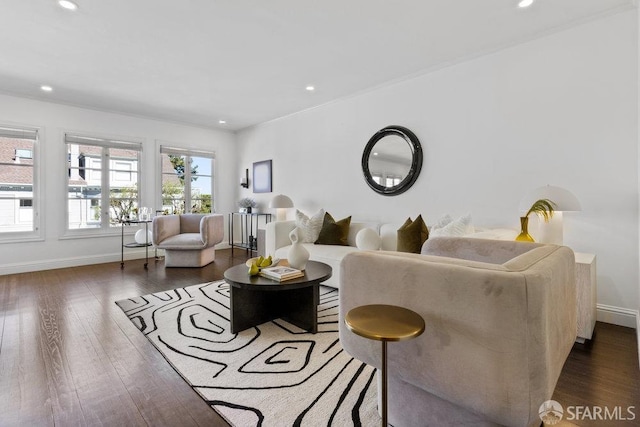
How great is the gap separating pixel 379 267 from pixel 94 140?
18.5 feet

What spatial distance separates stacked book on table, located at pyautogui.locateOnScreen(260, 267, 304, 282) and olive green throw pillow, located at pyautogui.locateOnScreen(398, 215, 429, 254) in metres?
1.28

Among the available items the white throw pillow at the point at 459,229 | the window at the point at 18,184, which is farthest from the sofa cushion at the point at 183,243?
the white throw pillow at the point at 459,229

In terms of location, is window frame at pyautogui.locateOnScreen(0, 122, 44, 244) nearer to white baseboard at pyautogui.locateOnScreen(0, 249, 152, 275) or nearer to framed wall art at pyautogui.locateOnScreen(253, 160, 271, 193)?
white baseboard at pyautogui.locateOnScreen(0, 249, 152, 275)

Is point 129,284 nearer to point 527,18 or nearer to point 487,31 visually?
point 487,31

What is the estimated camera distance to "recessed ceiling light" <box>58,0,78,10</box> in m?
2.35

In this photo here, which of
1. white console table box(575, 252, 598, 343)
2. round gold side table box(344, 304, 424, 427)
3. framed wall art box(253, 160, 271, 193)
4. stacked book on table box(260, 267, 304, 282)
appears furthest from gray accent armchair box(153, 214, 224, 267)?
white console table box(575, 252, 598, 343)

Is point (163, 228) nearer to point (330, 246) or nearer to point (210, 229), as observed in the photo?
point (210, 229)

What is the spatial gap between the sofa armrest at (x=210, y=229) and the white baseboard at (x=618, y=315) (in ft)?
15.2

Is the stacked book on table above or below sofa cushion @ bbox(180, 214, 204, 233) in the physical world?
below

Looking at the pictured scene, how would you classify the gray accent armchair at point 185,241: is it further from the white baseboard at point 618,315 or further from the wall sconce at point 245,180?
the white baseboard at point 618,315

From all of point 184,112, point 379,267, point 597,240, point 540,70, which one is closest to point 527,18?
point 540,70

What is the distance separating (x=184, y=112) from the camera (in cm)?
529

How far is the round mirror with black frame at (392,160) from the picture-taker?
147 inches

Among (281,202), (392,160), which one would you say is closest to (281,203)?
(281,202)
